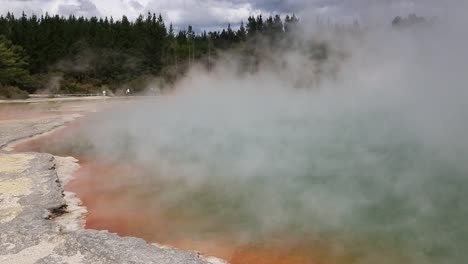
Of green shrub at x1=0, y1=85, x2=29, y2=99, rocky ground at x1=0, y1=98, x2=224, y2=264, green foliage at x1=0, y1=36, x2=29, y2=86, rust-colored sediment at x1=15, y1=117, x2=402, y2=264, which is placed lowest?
rust-colored sediment at x1=15, y1=117, x2=402, y2=264

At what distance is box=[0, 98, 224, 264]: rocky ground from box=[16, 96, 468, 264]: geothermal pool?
41 centimetres

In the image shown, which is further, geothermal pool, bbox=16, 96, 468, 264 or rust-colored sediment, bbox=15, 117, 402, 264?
geothermal pool, bbox=16, 96, 468, 264

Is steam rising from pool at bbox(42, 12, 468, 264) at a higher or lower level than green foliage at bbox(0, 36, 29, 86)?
lower

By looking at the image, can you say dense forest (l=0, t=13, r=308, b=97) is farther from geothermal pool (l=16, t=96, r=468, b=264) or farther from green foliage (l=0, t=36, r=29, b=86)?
geothermal pool (l=16, t=96, r=468, b=264)

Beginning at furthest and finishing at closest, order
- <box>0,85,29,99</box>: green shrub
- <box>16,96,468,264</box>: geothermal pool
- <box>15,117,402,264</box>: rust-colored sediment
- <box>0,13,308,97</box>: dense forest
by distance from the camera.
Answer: <box>0,13,308,97</box>: dense forest < <box>0,85,29,99</box>: green shrub < <box>16,96,468,264</box>: geothermal pool < <box>15,117,402,264</box>: rust-colored sediment

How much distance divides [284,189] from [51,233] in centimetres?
411

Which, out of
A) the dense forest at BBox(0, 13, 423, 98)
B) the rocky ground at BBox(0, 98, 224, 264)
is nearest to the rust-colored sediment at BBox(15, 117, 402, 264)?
the rocky ground at BBox(0, 98, 224, 264)

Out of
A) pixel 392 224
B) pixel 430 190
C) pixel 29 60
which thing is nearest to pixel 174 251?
pixel 392 224

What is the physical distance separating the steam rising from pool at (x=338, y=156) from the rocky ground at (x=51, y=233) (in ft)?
3.30

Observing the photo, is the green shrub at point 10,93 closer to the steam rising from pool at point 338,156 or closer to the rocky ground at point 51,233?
the steam rising from pool at point 338,156

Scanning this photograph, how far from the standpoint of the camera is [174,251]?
5836 millimetres

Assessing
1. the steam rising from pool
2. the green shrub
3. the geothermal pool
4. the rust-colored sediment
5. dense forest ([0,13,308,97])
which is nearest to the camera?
the rust-colored sediment

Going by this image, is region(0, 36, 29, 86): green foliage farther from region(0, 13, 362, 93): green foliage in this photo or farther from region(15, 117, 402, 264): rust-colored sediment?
region(15, 117, 402, 264): rust-colored sediment

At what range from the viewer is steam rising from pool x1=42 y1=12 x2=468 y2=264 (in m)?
6.76
